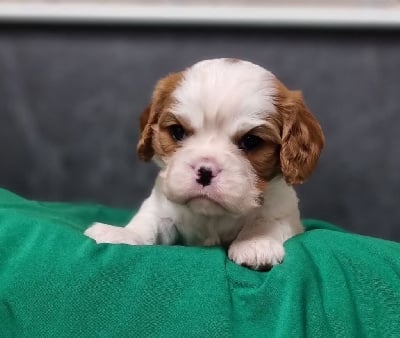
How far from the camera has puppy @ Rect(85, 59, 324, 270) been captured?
1.65 meters

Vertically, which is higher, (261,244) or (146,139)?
(146,139)

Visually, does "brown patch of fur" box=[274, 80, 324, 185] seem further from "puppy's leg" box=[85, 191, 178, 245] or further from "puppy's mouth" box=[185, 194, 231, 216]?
"puppy's leg" box=[85, 191, 178, 245]

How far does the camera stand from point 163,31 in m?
2.87

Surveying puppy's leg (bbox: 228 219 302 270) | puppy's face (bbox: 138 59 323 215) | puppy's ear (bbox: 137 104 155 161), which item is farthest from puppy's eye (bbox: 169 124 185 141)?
puppy's leg (bbox: 228 219 302 270)

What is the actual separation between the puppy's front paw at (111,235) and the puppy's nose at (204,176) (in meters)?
0.26

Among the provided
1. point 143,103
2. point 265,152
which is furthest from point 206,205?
point 143,103

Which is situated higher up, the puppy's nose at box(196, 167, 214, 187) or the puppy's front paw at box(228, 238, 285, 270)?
the puppy's nose at box(196, 167, 214, 187)

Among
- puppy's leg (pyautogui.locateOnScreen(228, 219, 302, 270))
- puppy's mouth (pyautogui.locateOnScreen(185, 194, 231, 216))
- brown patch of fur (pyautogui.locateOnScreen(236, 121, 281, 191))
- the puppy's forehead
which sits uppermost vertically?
the puppy's forehead

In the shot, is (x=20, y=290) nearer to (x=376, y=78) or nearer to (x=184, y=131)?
(x=184, y=131)

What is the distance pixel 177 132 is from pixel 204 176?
0.23m

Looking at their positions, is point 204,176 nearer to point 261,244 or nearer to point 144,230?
point 261,244

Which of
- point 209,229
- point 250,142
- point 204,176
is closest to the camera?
point 204,176

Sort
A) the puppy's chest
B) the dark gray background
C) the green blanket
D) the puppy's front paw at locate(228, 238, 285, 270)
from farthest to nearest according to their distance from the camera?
the dark gray background → the puppy's chest → the puppy's front paw at locate(228, 238, 285, 270) → the green blanket

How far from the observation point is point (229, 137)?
1.73 m
